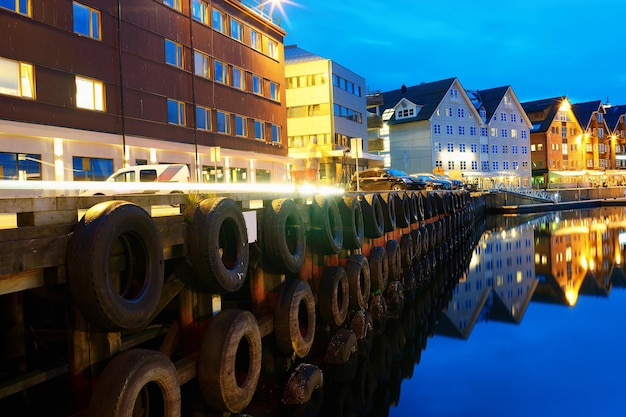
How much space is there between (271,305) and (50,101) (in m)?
18.3

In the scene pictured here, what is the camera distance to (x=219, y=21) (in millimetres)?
34031

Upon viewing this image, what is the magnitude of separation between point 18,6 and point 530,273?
75.4ft

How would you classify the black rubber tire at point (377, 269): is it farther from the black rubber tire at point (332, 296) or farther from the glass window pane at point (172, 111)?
the glass window pane at point (172, 111)

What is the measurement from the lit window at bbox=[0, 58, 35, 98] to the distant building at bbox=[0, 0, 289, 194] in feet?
0.13

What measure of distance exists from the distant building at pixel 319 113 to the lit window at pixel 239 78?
1221cm

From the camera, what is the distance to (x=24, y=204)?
445cm

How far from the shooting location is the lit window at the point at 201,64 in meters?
32.0

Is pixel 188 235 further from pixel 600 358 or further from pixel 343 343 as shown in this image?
pixel 600 358

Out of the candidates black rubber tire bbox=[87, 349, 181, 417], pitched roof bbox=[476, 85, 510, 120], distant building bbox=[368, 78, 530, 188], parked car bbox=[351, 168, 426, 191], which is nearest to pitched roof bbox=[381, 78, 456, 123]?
distant building bbox=[368, 78, 530, 188]

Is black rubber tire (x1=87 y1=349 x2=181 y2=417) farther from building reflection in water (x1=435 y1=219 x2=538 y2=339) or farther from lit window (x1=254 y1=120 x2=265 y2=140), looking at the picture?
lit window (x1=254 y1=120 x2=265 y2=140)

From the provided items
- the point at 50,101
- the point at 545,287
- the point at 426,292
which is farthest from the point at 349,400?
the point at 50,101

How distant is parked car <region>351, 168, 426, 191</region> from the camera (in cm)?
3150

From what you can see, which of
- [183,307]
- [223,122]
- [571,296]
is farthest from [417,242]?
[223,122]

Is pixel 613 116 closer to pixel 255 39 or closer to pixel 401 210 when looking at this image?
pixel 255 39
